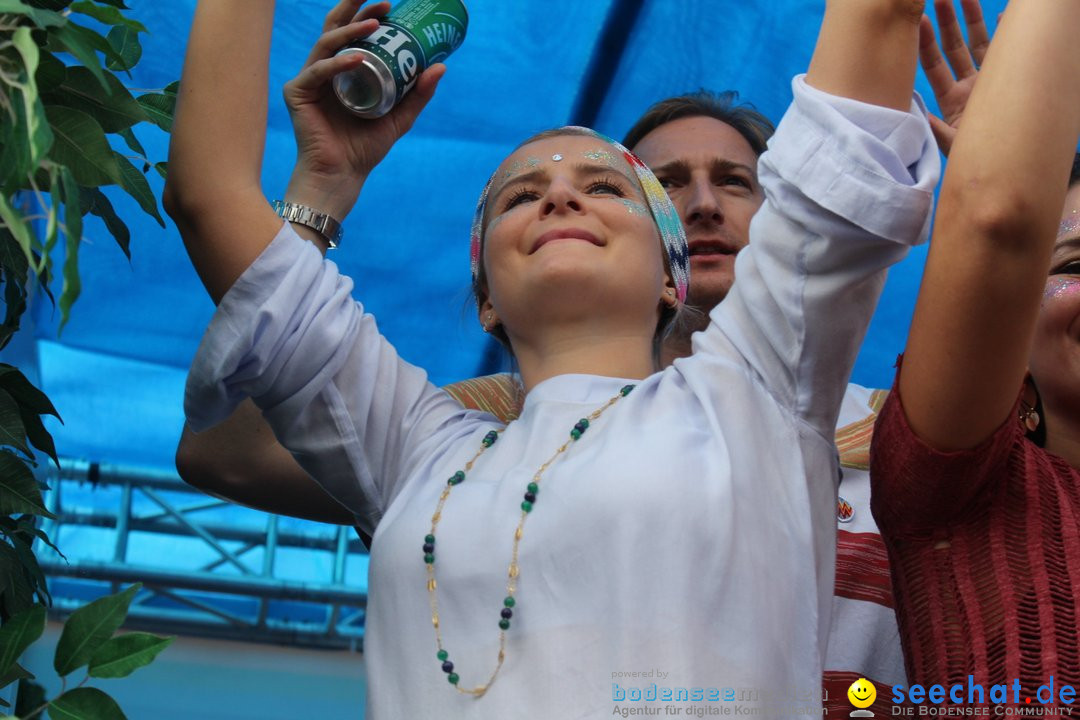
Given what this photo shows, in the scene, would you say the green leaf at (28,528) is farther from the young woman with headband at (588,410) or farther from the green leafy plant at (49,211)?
the young woman with headband at (588,410)

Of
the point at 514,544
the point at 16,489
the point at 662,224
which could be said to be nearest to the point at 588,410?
the point at 514,544

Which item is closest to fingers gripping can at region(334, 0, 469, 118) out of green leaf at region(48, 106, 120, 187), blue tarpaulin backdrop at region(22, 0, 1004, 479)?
green leaf at region(48, 106, 120, 187)

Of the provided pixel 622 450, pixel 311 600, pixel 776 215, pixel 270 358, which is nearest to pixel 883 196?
pixel 776 215

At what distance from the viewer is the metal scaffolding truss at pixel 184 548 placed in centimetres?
292

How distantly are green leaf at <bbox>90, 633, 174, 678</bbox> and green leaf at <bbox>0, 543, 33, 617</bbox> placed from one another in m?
0.28

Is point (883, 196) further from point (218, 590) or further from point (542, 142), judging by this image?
point (218, 590)

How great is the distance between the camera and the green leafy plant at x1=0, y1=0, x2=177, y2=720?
0.90 meters

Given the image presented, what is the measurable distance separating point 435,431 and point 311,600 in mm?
1601

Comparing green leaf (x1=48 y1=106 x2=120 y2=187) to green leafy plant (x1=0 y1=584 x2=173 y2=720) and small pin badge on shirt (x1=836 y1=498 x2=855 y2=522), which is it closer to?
green leafy plant (x1=0 y1=584 x2=173 y2=720)

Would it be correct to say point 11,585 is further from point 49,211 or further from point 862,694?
point 862,694

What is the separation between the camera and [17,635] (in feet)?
3.53

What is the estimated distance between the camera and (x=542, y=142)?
1621 mm

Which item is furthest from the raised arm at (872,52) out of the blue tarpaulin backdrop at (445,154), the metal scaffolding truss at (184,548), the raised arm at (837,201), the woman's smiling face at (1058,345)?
the metal scaffolding truss at (184,548)

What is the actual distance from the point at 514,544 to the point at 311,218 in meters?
0.48
